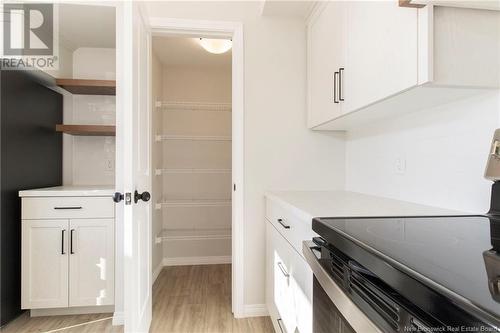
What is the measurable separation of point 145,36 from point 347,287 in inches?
73.5

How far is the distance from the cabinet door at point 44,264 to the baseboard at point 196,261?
122cm

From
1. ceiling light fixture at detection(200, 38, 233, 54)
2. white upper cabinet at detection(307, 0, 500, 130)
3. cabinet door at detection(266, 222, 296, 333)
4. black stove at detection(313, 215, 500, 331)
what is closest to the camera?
black stove at detection(313, 215, 500, 331)

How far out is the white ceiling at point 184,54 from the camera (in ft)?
8.68

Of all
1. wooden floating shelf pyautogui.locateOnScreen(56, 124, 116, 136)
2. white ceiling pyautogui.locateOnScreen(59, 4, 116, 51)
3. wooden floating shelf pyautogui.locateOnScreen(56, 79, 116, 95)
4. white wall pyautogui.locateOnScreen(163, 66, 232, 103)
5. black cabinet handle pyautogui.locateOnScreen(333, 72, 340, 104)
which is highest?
white ceiling pyautogui.locateOnScreen(59, 4, 116, 51)

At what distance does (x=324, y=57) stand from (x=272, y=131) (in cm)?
61

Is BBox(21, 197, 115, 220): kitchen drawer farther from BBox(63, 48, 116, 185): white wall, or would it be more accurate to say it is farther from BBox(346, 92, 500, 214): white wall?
BBox(346, 92, 500, 214): white wall

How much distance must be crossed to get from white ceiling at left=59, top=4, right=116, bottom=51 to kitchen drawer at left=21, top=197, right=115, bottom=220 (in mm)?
1442

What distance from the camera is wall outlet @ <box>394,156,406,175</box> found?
1437 mm

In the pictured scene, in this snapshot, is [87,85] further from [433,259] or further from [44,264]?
[433,259]

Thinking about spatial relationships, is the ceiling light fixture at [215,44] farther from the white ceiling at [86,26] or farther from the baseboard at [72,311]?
the baseboard at [72,311]

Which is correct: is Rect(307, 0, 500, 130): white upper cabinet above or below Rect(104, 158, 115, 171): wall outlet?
above

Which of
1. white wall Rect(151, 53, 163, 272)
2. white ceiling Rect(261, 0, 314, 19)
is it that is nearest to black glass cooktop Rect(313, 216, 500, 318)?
white ceiling Rect(261, 0, 314, 19)

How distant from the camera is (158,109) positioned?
2.99 m

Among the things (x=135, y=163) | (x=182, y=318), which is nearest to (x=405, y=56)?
(x=135, y=163)
